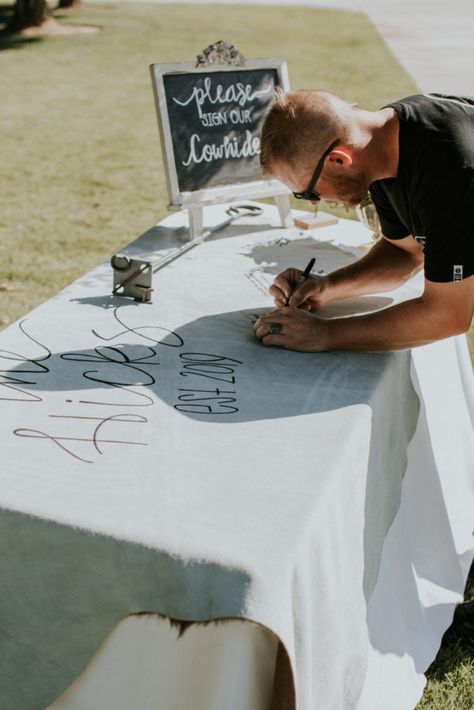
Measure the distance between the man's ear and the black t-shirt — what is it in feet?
0.45

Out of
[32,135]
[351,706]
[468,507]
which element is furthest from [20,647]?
[32,135]

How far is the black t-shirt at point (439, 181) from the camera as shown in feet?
5.51

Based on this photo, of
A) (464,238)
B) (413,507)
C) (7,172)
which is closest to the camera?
(464,238)

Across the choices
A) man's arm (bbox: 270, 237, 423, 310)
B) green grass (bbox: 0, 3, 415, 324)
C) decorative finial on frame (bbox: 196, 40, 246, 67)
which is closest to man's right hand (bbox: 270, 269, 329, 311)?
man's arm (bbox: 270, 237, 423, 310)

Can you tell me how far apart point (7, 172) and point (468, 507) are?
17.4 ft

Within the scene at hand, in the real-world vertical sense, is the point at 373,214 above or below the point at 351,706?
above

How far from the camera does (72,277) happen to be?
452 cm

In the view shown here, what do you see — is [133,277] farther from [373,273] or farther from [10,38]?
[10,38]

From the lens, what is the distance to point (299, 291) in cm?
202

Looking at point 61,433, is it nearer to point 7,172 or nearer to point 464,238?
point 464,238

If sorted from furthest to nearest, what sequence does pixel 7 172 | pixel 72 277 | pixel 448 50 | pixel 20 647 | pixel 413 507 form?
pixel 448 50
pixel 7 172
pixel 72 277
pixel 413 507
pixel 20 647

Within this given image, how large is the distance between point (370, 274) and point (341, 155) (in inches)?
17.6

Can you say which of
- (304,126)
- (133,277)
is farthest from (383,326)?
(133,277)

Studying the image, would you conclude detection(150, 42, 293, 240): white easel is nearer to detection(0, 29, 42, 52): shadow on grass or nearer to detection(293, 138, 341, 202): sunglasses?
detection(293, 138, 341, 202): sunglasses
